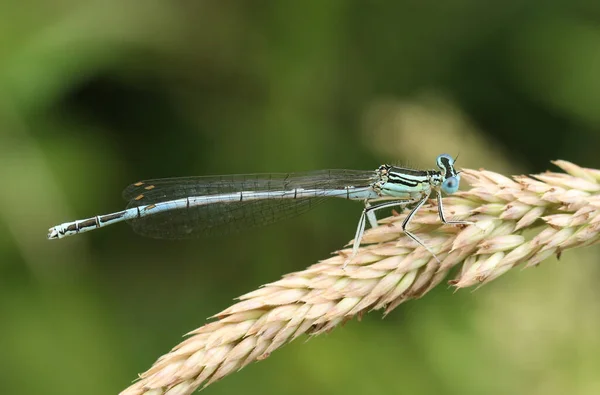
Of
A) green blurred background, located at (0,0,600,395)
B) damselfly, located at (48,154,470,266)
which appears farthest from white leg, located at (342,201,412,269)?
green blurred background, located at (0,0,600,395)

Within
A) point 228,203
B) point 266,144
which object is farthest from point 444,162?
point 266,144

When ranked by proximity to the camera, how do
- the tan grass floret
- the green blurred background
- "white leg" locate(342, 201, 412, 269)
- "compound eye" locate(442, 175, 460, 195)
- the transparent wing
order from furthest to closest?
the green blurred background, the transparent wing, "compound eye" locate(442, 175, 460, 195), "white leg" locate(342, 201, 412, 269), the tan grass floret

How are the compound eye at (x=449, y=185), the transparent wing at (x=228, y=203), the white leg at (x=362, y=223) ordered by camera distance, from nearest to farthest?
the white leg at (x=362, y=223), the compound eye at (x=449, y=185), the transparent wing at (x=228, y=203)

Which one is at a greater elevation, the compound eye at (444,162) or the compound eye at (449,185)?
the compound eye at (444,162)

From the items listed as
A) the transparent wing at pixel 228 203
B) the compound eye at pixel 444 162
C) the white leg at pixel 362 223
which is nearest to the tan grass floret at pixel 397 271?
the white leg at pixel 362 223

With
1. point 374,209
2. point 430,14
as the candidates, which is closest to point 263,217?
point 374,209

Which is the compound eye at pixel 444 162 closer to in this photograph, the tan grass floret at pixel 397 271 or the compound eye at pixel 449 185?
the compound eye at pixel 449 185

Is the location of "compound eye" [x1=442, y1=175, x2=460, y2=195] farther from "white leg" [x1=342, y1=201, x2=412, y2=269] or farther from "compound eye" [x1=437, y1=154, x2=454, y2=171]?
"white leg" [x1=342, y1=201, x2=412, y2=269]

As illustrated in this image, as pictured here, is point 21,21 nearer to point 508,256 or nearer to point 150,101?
point 150,101
